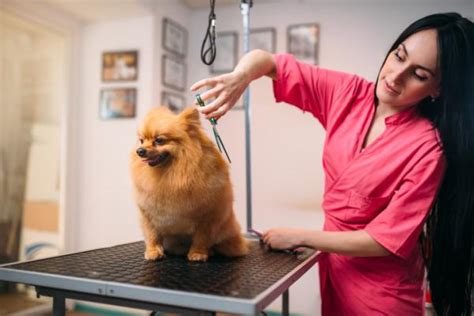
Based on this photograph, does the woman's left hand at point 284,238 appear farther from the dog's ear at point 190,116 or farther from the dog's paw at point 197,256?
the dog's ear at point 190,116

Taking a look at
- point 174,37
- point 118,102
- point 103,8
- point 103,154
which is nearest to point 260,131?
point 174,37

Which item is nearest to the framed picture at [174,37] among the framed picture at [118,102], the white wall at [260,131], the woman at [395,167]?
the white wall at [260,131]

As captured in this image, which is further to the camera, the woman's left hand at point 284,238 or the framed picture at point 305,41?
the framed picture at point 305,41

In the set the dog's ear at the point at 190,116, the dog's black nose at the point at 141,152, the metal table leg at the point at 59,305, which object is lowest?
the metal table leg at the point at 59,305

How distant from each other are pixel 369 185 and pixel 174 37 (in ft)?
7.72

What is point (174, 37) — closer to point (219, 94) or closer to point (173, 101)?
point (173, 101)

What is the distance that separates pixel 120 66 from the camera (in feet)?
9.62

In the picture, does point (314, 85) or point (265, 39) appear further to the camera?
point (265, 39)

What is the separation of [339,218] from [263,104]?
78.0 inches

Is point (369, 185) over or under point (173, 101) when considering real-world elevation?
under

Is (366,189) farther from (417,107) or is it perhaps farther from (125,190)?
(125,190)

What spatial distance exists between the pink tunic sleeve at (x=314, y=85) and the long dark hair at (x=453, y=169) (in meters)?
0.20

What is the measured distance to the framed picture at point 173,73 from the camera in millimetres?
2957

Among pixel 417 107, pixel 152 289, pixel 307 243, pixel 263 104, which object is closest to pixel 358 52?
pixel 263 104
